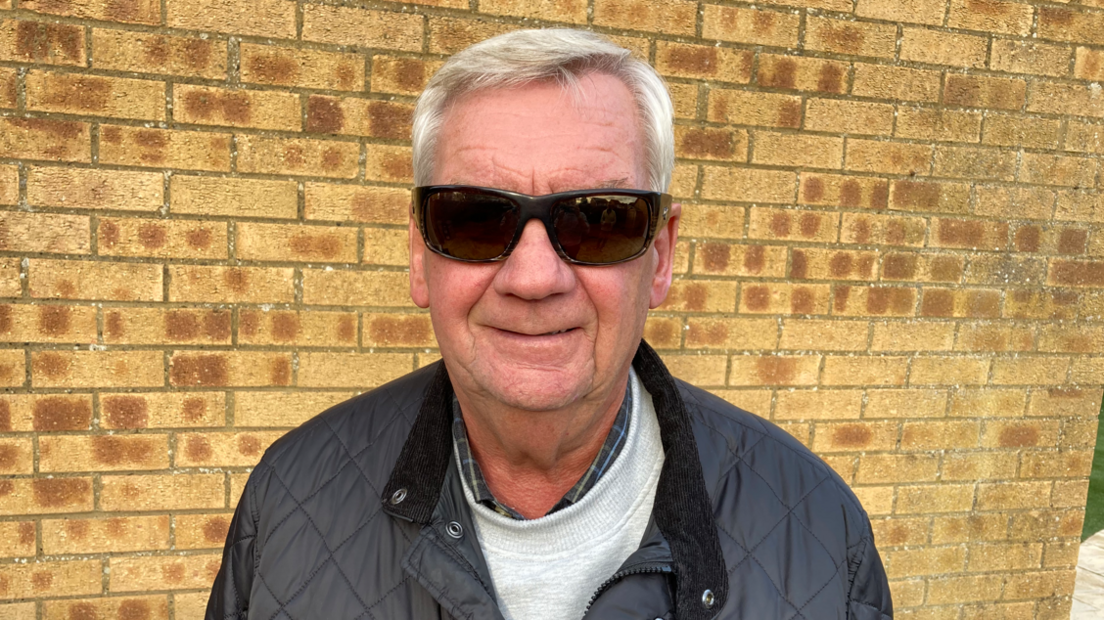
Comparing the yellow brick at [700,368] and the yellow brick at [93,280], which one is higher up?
the yellow brick at [93,280]

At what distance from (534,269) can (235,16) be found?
1772 mm

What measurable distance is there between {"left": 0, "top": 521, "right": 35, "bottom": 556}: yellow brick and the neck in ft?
6.36

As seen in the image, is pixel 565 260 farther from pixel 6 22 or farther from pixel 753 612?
pixel 6 22

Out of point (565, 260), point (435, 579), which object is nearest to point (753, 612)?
point (435, 579)

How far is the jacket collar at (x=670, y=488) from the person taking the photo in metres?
1.32

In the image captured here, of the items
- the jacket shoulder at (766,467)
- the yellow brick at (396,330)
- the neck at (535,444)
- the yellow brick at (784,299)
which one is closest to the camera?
the neck at (535,444)

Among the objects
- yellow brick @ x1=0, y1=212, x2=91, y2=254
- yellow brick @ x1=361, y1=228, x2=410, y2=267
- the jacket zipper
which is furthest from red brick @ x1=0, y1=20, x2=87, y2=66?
the jacket zipper

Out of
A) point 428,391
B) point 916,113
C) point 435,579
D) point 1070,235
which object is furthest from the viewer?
point 1070,235

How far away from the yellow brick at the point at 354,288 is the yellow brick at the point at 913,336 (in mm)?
1941

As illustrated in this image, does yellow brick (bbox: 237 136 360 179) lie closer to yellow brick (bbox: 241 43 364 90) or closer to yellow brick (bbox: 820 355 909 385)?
yellow brick (bbox: 241 43 364 90)

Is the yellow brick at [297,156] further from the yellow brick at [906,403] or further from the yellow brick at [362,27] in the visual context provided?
the yellow brick at [906,403]

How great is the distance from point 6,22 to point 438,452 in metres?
2.07

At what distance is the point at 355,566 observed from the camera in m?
1.40

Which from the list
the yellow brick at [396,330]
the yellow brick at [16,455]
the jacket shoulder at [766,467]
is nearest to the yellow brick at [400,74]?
the yellow brick at [396,330]
